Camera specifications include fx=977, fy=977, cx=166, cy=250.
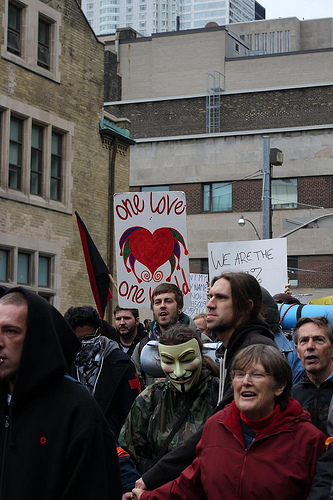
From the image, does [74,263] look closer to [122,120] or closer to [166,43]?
[122,120]

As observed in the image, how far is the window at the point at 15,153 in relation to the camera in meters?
24.9

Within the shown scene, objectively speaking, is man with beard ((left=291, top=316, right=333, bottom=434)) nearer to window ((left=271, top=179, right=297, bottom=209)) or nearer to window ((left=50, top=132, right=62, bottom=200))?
window ((left=50, top=132, right=62, bottom=200))

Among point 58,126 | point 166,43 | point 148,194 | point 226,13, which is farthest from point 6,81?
point 226,13

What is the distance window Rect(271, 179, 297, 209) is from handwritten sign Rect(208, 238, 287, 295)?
29.3 m

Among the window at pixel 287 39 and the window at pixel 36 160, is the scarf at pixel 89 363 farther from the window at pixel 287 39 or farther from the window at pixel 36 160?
the window at pixel 287 39

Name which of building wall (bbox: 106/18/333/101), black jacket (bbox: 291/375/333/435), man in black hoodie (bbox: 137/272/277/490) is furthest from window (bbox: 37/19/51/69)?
building wall (bbox: 106/18/333/101)

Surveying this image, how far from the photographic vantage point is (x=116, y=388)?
22.7 feet

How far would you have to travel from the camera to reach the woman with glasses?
4.45 metres

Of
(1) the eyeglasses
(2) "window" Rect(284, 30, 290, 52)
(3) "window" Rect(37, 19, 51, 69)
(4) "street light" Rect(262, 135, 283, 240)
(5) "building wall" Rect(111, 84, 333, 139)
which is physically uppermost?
(2) "window" Rect(284, 30, 290, 52)

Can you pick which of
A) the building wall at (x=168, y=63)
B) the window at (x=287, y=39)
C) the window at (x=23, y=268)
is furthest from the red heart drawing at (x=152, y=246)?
the window at (x=287, y=39)

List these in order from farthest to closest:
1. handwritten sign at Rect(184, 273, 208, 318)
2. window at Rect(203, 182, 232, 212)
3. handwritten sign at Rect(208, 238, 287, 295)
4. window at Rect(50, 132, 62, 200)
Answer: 1. window at Rect(203, 182, 232, 212)
2. window at Rect(50, 132, 62, 200)
3. handwritten sign at Rect(184, 273, 208, 318)
4. handwritten sign at Rect(208, 238, 287, 295)

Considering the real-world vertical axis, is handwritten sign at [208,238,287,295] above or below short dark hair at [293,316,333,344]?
above

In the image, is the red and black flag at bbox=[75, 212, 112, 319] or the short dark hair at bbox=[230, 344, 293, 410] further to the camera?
the red and black flag at bbox=[75, 212, 112, 319]

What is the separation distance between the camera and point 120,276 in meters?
11.2
